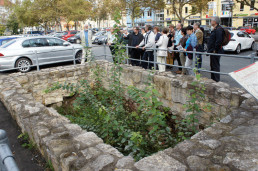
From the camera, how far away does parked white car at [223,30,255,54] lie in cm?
1436

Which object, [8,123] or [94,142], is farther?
[8,123]

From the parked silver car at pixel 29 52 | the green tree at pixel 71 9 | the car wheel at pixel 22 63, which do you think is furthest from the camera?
the green tree at pixel 71 9

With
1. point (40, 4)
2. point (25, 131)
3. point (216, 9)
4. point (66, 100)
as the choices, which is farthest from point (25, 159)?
point (216, 9)

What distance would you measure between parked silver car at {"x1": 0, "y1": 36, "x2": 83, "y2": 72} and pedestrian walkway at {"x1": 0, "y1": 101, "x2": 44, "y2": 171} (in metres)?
4.13

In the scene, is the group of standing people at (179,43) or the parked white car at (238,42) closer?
the group of standing people at (179,43)

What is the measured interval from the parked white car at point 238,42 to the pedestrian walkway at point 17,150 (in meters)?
13.4

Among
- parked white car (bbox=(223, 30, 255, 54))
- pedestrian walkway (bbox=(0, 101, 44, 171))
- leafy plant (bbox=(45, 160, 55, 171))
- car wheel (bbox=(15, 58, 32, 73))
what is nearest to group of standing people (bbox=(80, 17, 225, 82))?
car wheel (bbox=(15, 58, 32, 73))

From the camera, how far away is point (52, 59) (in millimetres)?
10539

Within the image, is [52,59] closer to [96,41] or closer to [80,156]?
[80,156]

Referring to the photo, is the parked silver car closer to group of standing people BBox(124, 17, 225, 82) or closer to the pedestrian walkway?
group of standing people BBox(124, 17, 225, 82)

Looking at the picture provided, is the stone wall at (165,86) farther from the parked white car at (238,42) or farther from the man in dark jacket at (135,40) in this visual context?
Result: the parked white car at (238,42)

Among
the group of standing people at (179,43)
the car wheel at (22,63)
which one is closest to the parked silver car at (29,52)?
the car wheel at (22,63)

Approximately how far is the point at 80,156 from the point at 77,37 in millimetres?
26979

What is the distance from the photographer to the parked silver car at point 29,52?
950 cm
